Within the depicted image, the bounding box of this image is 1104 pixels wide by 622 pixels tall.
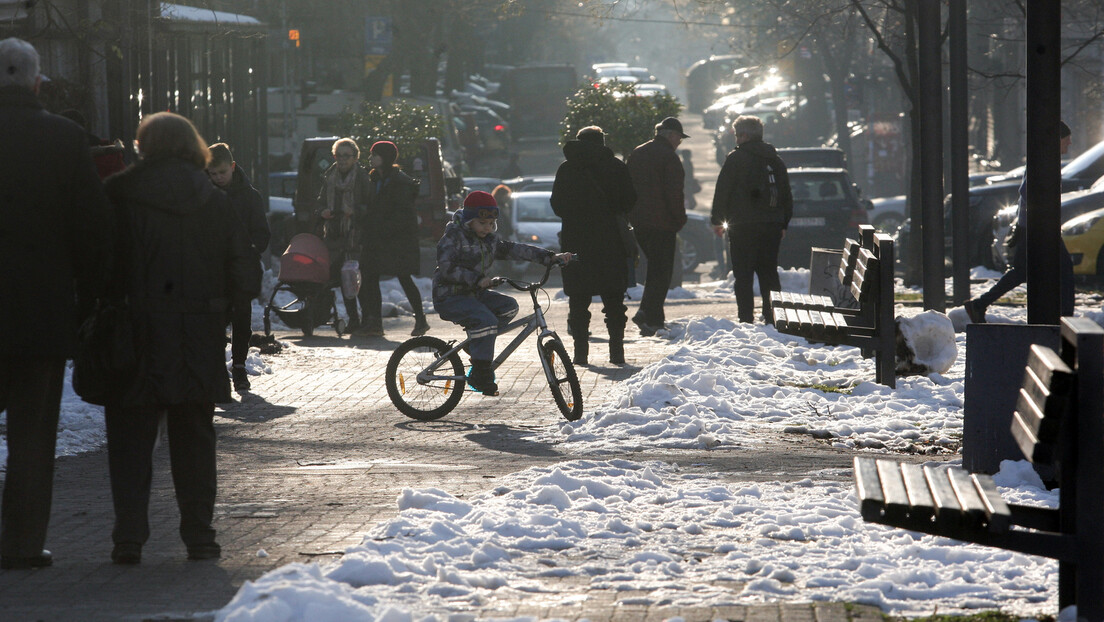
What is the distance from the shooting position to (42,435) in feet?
18.6

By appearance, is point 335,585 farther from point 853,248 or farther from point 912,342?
point 853,248

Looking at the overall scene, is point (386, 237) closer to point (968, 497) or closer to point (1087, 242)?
point (1087, 242)

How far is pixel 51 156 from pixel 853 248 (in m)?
6.54

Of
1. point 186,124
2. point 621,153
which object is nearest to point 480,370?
point 186,124

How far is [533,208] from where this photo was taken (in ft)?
84.4

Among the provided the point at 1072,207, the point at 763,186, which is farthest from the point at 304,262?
the point at 1072,207

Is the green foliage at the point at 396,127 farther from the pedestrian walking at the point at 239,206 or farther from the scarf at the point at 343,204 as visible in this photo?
the pedestrian walking at the point at 239,206

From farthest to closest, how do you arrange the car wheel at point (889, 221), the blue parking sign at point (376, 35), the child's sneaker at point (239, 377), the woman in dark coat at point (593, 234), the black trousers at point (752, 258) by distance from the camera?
the blue parking sign at point (376, 35) < the car wheel at point (889, 221) < the black trousers at point (752, 258) < the woman in dark coat at point (593, 234) < the child's sneaker at point (239, 377)

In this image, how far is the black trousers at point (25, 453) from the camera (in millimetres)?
5625

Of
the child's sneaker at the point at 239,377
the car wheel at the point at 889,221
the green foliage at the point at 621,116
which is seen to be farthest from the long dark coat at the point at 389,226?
the car wheel at the point at 889,221

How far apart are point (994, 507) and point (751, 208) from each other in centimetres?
925

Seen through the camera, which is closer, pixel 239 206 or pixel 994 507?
pixel 994 507

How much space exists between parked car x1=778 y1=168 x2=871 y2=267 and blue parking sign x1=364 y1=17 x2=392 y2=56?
1980 centimetres

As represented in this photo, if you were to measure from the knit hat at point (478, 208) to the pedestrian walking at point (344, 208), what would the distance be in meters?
4.84
